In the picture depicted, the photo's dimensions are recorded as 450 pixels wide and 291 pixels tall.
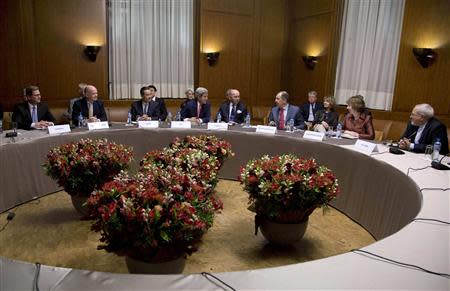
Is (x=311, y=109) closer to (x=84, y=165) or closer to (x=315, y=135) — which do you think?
(x=315, y=135)

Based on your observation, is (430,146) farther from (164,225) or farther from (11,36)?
(11,36)

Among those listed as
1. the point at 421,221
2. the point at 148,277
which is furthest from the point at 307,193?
the point at 148,277

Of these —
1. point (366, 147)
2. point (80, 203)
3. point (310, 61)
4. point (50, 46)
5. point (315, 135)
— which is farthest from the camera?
point (310, 61)

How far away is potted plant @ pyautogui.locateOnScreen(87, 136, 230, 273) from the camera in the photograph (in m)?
1.72

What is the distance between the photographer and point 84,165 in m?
2.97

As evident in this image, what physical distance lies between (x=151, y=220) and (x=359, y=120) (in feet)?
10.7

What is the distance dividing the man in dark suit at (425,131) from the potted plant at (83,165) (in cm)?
262

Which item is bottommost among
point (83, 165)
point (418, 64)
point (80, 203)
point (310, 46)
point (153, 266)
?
point (80, 203)

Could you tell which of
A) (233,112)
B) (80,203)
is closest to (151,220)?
(80,203)

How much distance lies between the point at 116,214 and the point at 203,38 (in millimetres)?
5576

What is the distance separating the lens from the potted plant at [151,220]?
1723 mm

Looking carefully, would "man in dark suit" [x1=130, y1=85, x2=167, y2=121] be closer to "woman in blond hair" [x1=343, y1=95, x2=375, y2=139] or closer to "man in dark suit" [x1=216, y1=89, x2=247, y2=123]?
"man in dark suit" [x1=216, y1=89, x2=247, y2=123]

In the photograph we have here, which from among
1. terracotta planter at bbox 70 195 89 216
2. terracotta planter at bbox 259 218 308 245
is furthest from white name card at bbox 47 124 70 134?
terracotta planter at bbox 259 218 308 245

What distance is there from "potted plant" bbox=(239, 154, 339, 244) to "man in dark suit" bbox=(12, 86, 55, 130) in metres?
2.62
